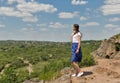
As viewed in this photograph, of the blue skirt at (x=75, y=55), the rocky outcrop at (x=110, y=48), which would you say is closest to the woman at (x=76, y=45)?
the blue skirt at (x=75, y=55)

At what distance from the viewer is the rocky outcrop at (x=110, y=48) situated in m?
22.7

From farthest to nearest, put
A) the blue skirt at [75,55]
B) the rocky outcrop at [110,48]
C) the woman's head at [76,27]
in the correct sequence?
the rocky outcrop at [110,48] < the blue skirt at [75,55] < the woman's head at [76,27]

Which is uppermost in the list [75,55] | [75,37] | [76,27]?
[76,27]

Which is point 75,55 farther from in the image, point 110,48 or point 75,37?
point 110,48

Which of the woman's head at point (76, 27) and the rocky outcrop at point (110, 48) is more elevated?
the woman's head at point (76, 27)

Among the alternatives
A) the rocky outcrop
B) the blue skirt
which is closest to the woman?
the blue skirt

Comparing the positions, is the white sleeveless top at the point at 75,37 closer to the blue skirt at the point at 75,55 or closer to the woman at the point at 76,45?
the woman at the point at 76,45

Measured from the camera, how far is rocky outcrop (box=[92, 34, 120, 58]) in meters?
22.7

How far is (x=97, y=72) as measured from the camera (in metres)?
15.0

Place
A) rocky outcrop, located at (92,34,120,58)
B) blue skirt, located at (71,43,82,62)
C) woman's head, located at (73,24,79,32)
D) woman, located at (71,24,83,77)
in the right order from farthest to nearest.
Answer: rocky outcrop, located at (92,34,120,58) → blue skirt, located at (71,43,82,62) → woman, located at (71,24,83,77) → woman's head, located at (73,24,79,32)

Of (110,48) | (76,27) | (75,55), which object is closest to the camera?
(76,27)

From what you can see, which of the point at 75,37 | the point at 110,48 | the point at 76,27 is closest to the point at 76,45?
the point at 75,37

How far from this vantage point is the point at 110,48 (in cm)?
2314

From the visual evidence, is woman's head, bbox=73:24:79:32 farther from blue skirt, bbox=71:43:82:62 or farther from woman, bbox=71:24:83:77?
blue skirt, bbox=71:43:82:62
